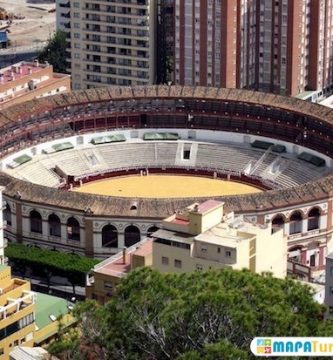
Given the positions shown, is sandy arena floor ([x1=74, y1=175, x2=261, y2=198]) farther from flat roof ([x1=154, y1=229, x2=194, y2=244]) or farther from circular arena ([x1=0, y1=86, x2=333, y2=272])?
flat roof ([x1=154, y1=229, x2=194, y2=244])

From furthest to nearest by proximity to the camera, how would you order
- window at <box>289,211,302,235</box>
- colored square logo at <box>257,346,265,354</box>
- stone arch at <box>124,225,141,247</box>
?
1. window at <box>289,211,302,235</box>
2. stone arch at <box>124,225,141,247</box>
3. colored square logo at <box>257,346,265,354</box>

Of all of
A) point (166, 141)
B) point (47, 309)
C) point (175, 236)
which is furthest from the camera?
point (166, 141)

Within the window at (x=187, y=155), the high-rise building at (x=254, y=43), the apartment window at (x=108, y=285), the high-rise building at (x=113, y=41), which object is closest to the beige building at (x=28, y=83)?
the high-rise building at (x=113, y=41)

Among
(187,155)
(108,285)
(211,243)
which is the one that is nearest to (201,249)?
(211,243)

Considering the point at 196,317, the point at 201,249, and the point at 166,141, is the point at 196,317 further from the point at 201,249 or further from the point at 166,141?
the point at 166,141

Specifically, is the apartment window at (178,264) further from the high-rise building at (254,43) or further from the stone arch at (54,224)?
the high-rise building at (254,43)

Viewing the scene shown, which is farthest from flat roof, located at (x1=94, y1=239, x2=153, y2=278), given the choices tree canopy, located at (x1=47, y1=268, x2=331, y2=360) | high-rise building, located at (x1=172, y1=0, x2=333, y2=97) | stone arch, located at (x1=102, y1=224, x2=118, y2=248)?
high-rise building, located at (x1=172, y1=0, x2=333, y2=97)

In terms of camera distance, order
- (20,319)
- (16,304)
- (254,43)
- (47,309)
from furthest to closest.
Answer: (254,43) → (47,309) → (20,319) → (16,304)
